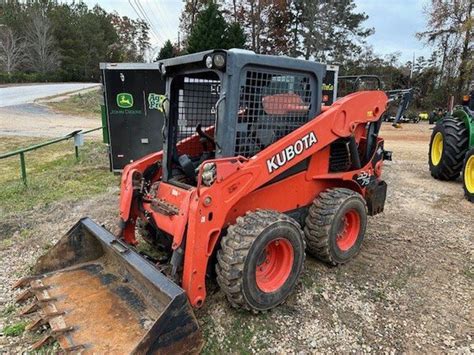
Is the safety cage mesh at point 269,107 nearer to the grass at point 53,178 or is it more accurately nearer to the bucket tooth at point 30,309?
the bucket tooth at point 30,309

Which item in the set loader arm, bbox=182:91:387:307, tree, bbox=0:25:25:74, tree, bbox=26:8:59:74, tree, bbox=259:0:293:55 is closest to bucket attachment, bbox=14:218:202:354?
loader arm, bbox=182:91:387:307

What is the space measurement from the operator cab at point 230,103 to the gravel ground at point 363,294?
1312 mm

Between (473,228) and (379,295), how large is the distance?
252 centimetres

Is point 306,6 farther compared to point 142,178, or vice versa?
point 306,6

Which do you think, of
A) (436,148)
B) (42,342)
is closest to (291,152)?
(42,342)

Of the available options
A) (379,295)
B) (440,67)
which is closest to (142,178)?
(379,295)

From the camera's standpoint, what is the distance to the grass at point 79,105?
22516mm

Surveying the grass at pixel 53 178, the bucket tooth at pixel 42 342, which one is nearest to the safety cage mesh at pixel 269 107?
the bucket tooth at pixel 42 342

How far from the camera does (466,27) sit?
23.0 m

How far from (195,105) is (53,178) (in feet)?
14.5

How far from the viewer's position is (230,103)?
9.83 feet

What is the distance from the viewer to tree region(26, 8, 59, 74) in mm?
49531

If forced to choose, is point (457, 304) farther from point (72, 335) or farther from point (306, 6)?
point (306, 6)

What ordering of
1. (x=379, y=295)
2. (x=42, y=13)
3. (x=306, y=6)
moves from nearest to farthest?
(x=379, y=295)
(x=306, y=6)
(x=42, y=13)
